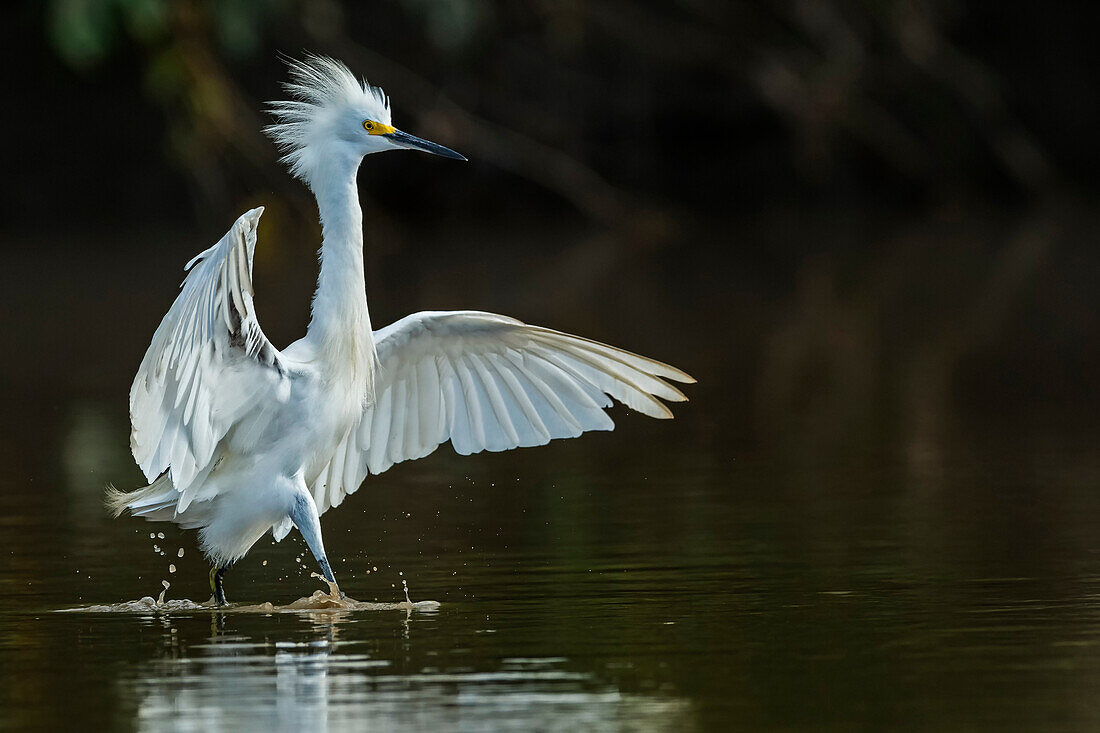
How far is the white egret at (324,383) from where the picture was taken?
20.6 feet

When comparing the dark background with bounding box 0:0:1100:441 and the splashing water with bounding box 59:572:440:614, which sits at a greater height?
the dark background with bounding box 0:0:1100:441

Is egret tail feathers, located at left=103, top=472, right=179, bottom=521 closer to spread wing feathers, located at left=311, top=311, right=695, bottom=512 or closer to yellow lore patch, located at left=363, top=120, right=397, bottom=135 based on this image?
spread wing feathers, located at left=311, top=311, right=695, bottom=512

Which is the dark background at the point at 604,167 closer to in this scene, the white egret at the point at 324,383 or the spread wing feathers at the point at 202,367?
the white egret at the point at 324,383

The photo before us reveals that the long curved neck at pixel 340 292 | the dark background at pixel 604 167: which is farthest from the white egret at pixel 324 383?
the dark background at pixel 604 167

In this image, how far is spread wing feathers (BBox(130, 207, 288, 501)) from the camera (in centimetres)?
610

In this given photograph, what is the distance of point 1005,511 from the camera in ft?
25.7

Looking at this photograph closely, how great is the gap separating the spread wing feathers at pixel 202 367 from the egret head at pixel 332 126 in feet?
2.76

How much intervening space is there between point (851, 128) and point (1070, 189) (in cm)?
440

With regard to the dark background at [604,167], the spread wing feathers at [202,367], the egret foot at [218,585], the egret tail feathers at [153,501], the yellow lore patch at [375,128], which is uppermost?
the dark background at [604,167]

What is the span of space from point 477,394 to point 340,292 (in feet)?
3.01

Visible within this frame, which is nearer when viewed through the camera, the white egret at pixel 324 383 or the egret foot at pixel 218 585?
the white egret at pixel 324 383

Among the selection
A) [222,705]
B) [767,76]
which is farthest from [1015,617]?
[767,76]

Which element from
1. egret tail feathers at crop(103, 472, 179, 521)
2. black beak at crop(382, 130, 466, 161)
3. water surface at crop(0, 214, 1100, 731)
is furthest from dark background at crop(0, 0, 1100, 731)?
black beak at crop(382, 130, 466, 161)

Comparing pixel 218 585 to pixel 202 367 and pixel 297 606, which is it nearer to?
pixel 297 606
